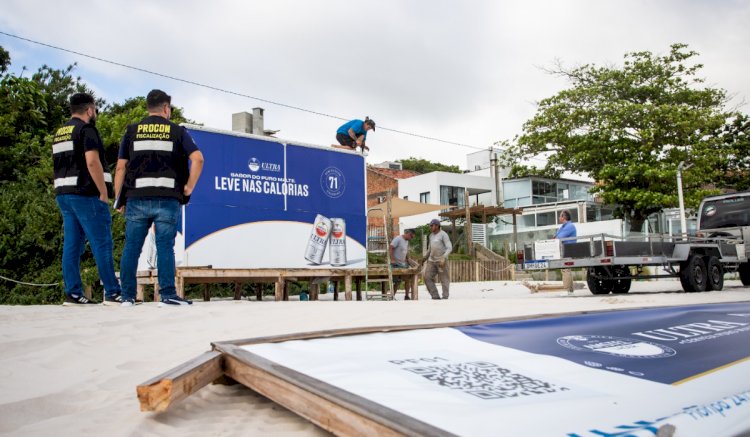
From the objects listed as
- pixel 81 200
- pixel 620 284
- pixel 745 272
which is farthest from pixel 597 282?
pixel 81 200

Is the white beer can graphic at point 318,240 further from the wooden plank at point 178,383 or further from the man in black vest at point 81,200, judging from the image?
the wooden plank at point 178,383

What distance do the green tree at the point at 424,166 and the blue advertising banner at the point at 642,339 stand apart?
5290 cm

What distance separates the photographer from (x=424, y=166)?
57.6 metres

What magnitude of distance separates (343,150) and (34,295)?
6.22 metres

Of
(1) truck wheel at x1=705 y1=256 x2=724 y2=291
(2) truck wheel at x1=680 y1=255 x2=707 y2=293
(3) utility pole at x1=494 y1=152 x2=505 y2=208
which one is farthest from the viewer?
(3) utility pole at x1=494 y1=152 x2=505 y2=208

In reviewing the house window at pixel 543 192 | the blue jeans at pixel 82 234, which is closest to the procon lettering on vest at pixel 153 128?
the blue jeans at pixel 82 234

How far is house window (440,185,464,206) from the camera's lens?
38.5 metres

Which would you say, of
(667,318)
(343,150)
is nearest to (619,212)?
(343,150)

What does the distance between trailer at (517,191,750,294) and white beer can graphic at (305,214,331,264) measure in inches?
172

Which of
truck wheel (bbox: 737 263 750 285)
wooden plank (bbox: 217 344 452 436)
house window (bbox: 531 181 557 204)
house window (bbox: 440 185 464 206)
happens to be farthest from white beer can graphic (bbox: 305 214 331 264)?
house window (bbox: 531 181 557 204)

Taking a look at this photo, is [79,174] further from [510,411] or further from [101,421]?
[510,411]

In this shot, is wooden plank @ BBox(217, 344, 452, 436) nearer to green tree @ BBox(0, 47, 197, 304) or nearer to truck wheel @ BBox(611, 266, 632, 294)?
green tree @ BBox(0, 47, 197, 304)

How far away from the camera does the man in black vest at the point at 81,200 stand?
19.5ft

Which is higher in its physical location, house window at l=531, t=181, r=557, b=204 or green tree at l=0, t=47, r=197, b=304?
house window at l=531, t=181, r=557, b=204
